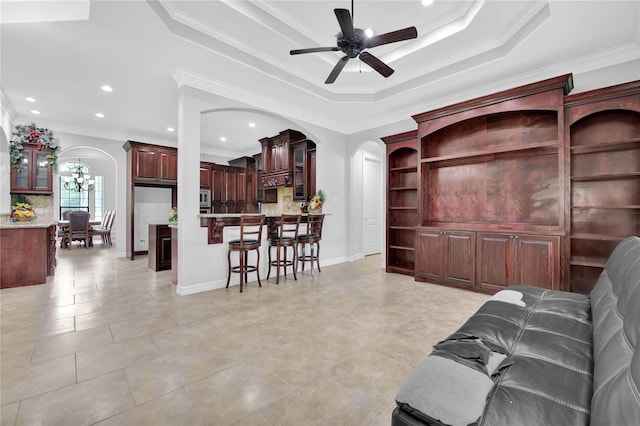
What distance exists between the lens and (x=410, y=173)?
529 cm

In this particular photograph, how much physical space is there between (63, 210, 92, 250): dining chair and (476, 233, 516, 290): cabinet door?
32.0 feet

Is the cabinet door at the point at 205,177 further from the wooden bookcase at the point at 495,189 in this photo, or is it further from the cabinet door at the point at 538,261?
the cabinet door at the point at 538,261

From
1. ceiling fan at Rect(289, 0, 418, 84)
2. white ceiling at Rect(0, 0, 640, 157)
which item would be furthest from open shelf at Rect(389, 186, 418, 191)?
ceiling fan at Rect(289, 0, 418, 84)

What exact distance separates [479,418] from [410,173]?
481cm

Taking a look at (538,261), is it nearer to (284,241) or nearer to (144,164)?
(284,241)

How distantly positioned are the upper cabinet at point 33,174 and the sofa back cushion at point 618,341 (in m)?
8.55

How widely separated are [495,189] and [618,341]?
3587 millimetres

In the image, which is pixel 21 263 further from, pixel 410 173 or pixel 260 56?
pixel 410 173

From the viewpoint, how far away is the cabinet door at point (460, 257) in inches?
156

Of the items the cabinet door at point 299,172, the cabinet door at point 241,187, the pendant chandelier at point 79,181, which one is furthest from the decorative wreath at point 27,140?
the cabinet door at point 299,172

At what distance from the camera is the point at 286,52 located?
11.9 ft

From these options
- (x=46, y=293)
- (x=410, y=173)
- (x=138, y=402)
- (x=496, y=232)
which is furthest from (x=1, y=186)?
(x=496, y=232)

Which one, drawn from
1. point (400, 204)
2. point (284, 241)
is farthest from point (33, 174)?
point (400, 204)

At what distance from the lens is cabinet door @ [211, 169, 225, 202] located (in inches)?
323
